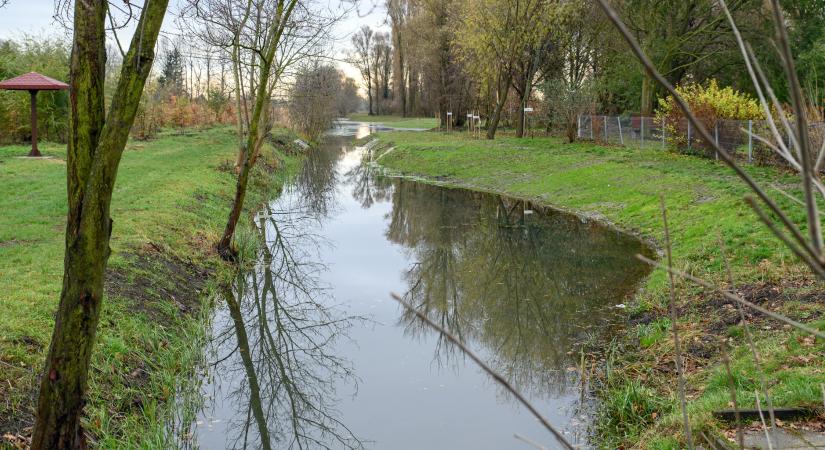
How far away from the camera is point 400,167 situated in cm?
2872

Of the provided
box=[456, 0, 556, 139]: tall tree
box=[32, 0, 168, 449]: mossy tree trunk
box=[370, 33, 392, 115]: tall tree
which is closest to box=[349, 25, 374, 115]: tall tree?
box=[370, 33, 392, 115]: tall tree

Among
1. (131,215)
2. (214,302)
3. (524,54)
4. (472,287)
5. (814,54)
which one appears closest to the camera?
(214,302)

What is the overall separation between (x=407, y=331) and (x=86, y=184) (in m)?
5.75

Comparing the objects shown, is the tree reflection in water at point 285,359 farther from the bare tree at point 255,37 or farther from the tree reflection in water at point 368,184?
the tree reflection in water at point 368,184

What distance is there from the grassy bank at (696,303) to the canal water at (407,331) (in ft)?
1.53

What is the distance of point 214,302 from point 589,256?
6.53 metres

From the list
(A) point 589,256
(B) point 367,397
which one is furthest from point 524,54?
(B) point 367,397

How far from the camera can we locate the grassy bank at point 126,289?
5707 millimetres

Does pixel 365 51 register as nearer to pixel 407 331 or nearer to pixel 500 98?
pixel 500 98

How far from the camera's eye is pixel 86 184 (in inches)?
160

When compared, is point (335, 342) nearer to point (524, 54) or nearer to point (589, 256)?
point (589, 256)

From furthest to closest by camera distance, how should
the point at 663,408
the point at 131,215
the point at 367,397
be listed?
1. the point at 131,215
2. the point at 367,397
3. the point at 663,408

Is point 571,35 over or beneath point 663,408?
over

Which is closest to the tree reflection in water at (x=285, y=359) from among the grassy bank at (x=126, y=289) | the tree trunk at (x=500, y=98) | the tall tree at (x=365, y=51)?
the grassy bank at (x=126, y=289)
